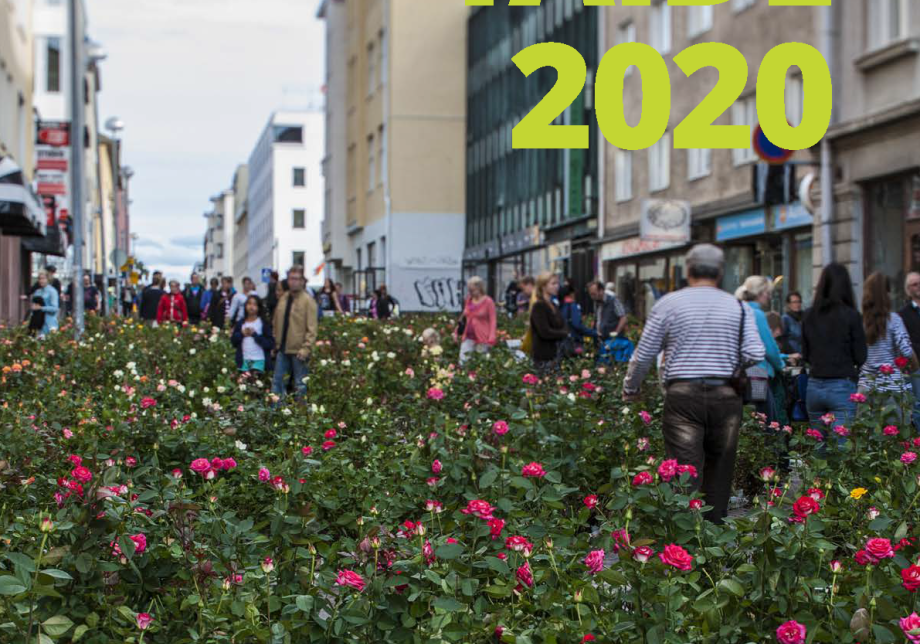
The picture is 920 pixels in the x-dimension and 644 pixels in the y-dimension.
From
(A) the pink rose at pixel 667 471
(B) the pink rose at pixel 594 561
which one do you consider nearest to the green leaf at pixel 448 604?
(B) the pink rose at pixel 594 561

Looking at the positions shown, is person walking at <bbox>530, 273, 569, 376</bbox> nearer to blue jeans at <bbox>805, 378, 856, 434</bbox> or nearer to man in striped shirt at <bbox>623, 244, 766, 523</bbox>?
blue jeans at <bbox>805, 378, 856, 434</bbox>

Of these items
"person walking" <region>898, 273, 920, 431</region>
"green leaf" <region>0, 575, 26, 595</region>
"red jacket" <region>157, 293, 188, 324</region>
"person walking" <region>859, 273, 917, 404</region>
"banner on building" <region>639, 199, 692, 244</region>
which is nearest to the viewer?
"green leaf" <region>0, 575, 26, 595</region>

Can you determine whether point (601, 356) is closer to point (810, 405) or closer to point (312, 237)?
point (810, 405)

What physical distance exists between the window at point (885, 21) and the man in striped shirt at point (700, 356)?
16.2m

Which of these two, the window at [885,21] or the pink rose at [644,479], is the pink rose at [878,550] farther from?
the window at [885,21]

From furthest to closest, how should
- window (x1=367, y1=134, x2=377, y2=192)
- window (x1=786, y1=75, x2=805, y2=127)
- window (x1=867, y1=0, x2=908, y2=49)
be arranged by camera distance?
window (x1=367, y1=134, x2=377, y2=192), window (x1=786, y1=75, x2=805, y2=127), window (x1=867, y1=0, x2=908, y2=49)

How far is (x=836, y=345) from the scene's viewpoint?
32.2 ft

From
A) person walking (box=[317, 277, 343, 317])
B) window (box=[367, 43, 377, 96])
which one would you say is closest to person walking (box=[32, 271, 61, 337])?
person walking (box=[317, 277, 343, 317])

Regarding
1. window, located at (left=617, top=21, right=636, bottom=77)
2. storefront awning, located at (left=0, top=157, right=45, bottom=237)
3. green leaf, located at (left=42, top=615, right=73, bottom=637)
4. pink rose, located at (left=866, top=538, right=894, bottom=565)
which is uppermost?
window, located at (left=617, top=21, right=636, bottom=77)

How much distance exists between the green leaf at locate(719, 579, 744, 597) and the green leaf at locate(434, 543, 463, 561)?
0.75 meters

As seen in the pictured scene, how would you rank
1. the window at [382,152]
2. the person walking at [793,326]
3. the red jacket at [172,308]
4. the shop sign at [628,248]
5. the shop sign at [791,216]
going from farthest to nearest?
the window at [382,152] < the shop sign at [628,248] < the shop sign at [791,216] < the red jacket at [172,308] < the person walking at [793,326]

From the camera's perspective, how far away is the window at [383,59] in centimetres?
6256

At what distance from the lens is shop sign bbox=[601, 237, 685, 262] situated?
34219 mm

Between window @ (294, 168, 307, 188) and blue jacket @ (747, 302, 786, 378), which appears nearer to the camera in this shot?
blue jacket @ (747, 302, 786, 378)
